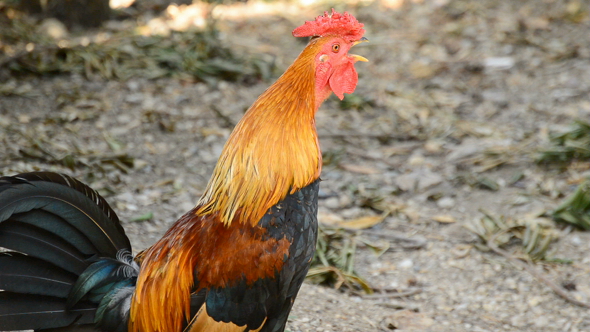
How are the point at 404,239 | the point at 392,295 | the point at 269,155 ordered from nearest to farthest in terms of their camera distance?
the point at 269,155 < the point at 392,295 < the point at 404,239

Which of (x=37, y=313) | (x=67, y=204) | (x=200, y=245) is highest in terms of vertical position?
(x=67, y=204)

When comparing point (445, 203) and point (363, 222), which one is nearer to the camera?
point (363, 222)

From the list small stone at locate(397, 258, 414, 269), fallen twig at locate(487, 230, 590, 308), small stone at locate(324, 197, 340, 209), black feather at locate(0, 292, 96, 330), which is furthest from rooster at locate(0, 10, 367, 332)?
small stone at locate(324, 197, 340, 209)

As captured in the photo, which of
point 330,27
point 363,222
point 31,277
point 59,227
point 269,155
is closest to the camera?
point 31,277

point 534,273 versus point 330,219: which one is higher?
point 330,219

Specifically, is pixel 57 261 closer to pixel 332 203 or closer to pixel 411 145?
pixel 332 203

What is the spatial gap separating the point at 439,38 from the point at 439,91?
4.79ft

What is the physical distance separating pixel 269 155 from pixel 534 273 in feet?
8.34

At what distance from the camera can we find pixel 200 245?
2.99 metres

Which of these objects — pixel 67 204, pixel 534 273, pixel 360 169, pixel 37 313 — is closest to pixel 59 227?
pixel 67 204

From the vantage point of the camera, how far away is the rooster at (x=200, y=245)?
9.25 feet

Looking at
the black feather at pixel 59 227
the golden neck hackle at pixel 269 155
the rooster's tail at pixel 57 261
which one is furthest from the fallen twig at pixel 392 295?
the black feather at pixel 59 227

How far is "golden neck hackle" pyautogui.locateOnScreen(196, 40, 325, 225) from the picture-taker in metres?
3.06

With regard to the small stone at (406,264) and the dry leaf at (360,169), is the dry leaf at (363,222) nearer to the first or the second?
the small stone at (406,264)
